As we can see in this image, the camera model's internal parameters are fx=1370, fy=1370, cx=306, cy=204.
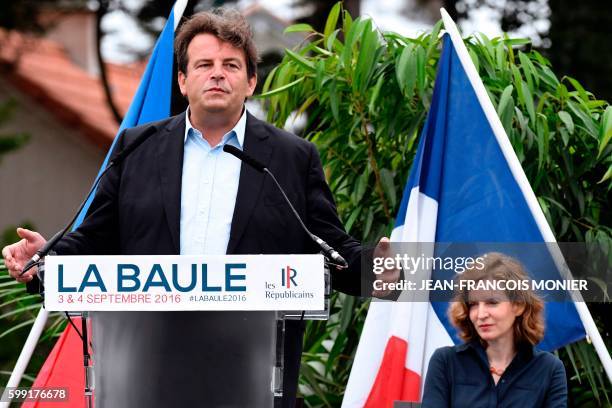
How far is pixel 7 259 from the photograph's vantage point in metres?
3.37

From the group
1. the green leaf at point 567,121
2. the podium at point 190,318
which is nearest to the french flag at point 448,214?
the green leaf at point 567,121

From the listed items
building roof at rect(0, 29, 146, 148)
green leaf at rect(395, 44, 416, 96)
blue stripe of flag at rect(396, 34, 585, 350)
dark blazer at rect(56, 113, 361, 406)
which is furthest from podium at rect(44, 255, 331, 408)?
building roof at rect(0, 29, 146, 148)

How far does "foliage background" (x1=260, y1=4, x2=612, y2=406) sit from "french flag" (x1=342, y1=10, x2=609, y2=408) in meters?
0.40

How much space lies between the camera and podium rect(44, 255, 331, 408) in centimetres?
305

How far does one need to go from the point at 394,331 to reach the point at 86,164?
19.9 meters

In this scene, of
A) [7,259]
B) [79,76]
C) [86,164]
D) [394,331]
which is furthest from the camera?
[79,76]

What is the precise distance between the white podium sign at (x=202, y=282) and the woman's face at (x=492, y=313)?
0.90 meters

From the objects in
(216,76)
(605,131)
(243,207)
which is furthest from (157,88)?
(243,207)

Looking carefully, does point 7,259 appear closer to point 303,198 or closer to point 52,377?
point 303,198

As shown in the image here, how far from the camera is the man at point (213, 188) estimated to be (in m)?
3.51

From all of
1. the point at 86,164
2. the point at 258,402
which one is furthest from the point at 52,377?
the point at 86,164

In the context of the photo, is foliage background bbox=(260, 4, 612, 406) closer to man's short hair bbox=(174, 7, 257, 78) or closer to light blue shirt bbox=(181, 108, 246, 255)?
man's short hair bbox=(174, 7, 257, 78)

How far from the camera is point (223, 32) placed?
3590 mm

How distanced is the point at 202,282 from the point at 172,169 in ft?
2.03
